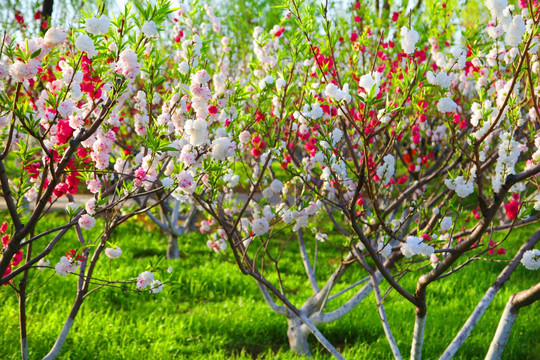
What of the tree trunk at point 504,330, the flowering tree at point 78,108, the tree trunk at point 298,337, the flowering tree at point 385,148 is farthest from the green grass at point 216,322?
the flowering tree at point 78,108

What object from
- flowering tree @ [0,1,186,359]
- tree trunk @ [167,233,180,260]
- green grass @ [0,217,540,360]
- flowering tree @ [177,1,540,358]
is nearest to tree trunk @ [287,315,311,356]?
flowering tree @ [177,1,540,358]

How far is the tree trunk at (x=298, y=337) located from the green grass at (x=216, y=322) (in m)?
0.12

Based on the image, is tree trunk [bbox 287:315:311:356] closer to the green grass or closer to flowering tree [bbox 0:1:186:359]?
the green grass

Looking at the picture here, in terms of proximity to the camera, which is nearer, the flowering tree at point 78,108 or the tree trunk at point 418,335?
the flowering tree at point 78,108

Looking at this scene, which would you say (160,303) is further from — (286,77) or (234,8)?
(234,8)

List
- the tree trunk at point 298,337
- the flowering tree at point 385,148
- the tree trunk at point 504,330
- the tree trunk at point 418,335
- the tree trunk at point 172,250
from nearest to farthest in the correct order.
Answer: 1. the flowering tree at point 385,148
2. the tree trunk at point 418,335
3. the tree trunk at point 504,330
4. the tree trunk at point 298,337
5. the tree trunk at point 172,250

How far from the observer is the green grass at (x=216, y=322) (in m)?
3.82

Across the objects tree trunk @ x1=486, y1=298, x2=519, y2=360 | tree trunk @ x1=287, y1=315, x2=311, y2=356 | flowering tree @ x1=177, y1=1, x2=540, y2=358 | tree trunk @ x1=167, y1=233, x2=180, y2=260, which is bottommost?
tree trunk @ x1=486, y1=298, x2=519, y2=360

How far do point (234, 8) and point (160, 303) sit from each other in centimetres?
1153

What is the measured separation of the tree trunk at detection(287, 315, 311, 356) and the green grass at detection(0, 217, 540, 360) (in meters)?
0.12

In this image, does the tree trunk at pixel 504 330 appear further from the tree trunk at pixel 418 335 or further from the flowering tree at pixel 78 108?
the flowering tree at pixel 78 108

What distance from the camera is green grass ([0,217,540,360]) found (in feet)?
12.5

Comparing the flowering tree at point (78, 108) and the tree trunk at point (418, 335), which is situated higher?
the flowering tree at point (78, 108)

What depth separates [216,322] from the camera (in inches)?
170
